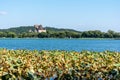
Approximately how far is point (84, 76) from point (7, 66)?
86.4 inches

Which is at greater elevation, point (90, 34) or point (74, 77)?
point (74, 77)

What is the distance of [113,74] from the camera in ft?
39.0

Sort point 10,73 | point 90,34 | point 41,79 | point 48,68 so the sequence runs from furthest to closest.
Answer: point 90,34
point 48,68
point 41,79
point 10,73

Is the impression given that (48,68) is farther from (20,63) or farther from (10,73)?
(10,73)

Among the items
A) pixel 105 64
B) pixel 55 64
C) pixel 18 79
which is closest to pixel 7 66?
pixel 18 79

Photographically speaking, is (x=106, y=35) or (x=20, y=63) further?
(x=106, y=35)

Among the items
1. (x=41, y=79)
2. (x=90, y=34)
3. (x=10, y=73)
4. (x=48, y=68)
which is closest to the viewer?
(x=10, y=73)

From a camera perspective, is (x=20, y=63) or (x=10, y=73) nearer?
(x=10, y=73)

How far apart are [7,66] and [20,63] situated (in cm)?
78

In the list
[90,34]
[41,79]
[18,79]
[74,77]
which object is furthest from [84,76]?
[90,34]

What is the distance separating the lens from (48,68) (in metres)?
12.0

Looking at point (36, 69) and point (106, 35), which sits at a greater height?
point (36, 69)

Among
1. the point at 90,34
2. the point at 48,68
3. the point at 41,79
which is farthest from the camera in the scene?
the point at 90,34

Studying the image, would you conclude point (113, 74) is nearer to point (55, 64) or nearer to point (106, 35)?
point (55, 64)
